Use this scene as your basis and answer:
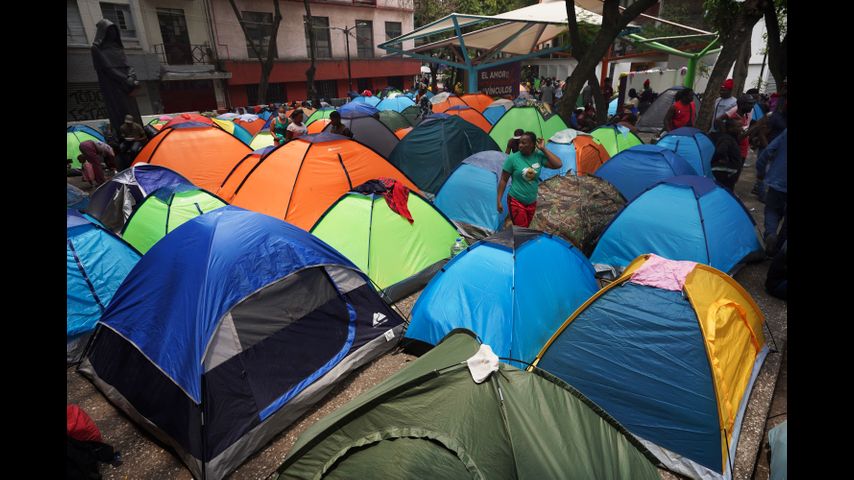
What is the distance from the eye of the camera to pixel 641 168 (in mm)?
7102

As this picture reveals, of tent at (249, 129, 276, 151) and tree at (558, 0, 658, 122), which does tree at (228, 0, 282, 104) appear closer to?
tent at (249, 129, 276, 151)

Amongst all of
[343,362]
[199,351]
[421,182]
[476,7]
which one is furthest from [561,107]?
[476,7]

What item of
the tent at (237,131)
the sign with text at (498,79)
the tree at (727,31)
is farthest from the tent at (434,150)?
the sign with text at (498,79)

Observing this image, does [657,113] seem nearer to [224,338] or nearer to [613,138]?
[613,138]

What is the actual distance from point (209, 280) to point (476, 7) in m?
32.7

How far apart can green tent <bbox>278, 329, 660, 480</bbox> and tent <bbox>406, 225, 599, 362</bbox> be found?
1.34 m

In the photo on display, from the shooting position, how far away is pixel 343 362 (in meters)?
3.89

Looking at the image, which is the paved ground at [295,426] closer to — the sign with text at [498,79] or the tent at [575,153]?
the tent at [575,153]

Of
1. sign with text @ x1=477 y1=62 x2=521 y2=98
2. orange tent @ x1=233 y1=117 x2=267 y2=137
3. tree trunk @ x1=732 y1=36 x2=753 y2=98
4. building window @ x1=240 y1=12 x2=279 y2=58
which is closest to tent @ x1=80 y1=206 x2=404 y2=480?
orange tent @ x1=233 y1=117 x2=267 y2=137

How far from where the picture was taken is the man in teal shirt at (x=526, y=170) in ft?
16.8

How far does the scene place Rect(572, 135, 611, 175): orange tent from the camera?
8.02m

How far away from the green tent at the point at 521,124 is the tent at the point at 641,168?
3866mm

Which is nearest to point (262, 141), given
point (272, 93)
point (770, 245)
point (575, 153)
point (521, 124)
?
point (521, 124)
